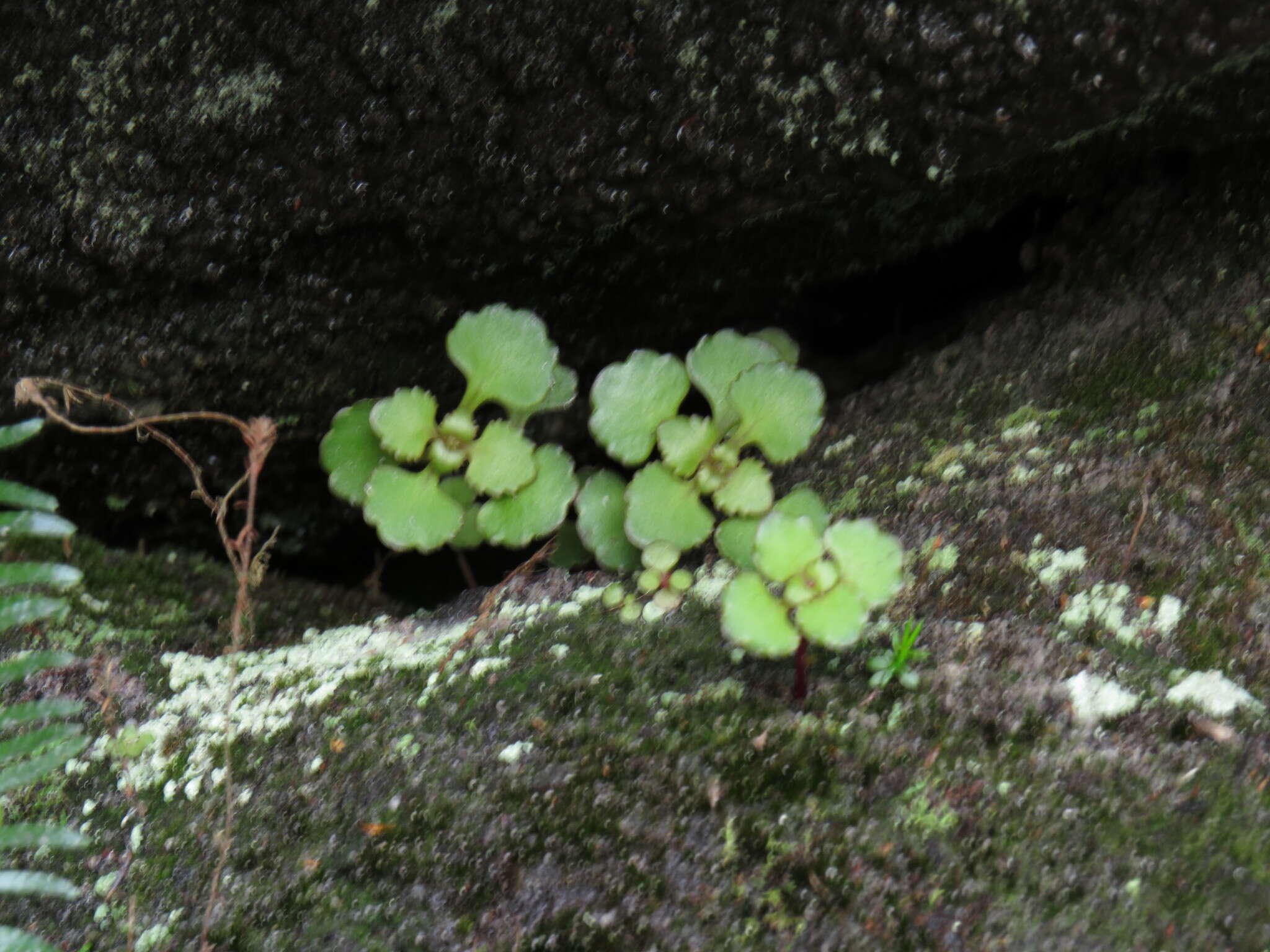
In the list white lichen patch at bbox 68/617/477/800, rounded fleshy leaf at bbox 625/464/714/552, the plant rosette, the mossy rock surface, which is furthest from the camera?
rounded fleshy leaf at bbox 625/464/714/552

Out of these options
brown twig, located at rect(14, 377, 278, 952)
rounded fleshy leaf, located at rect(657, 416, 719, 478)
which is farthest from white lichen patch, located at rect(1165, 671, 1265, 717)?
brown twig, located at rect(14, 377, 278, 952)

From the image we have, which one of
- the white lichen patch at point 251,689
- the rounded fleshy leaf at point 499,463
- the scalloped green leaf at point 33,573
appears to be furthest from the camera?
the rounded fleshy leaf at point 499,463

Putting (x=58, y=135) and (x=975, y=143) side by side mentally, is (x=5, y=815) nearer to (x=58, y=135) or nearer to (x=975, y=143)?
(x=58, y=135)

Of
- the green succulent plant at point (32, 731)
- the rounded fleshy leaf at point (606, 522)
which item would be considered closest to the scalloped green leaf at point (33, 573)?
the green succulent plant at point (32, 731)

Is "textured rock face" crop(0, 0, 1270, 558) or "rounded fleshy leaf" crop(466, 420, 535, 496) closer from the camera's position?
"textured rock face" crop(0, 0, 1270, 558)

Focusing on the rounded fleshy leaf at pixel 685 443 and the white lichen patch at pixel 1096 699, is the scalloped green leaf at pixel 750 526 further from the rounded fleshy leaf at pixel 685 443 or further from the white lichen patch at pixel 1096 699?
the white lichen patch at pixel 1096 699

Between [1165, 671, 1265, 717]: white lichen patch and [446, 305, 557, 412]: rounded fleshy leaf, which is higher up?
[446, 305, 557, 412]: rounded fleshy leaf

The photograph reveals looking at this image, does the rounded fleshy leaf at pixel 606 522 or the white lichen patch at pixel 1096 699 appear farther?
the rounded fleshy leaf at pixel 606 522

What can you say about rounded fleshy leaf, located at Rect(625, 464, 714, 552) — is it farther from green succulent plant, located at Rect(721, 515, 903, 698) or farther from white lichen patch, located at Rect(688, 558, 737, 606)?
green succulent plant, located at Rect(721, 515, 903, 698)
